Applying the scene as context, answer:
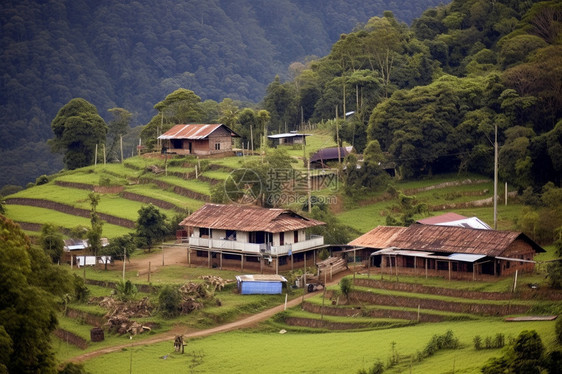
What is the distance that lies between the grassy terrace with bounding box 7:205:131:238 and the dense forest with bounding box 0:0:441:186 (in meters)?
64.7

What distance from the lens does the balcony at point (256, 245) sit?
50719mm

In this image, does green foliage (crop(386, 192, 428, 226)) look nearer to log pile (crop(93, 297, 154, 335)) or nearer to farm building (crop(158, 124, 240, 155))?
log pile (crop(93, 297, 154, 335))

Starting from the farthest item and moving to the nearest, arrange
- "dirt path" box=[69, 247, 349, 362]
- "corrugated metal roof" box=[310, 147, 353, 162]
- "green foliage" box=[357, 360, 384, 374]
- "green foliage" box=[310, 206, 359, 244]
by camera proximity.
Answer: "corrugated metal roof" box=[310, 147, 353, 162] → "green foliage" box=[310, 206, 359, 244] → "dirt path" box=[69, 247, 349, 362] → "green foliage" box=[357, 360, 384, 374]

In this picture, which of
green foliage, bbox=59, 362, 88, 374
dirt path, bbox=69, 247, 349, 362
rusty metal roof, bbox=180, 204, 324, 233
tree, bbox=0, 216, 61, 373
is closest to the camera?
tree, bbox=0, 216, 61, 373

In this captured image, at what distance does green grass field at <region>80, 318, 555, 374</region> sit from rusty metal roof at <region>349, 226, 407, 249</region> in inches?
398

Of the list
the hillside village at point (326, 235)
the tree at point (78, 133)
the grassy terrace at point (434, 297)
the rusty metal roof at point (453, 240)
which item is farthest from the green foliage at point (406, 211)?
the tree at point (78, 133)

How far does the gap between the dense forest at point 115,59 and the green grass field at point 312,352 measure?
96.7m

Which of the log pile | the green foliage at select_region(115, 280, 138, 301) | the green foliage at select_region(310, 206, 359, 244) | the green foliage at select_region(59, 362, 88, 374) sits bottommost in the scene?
the green foliage at select_region(59, 362, 88, 374)

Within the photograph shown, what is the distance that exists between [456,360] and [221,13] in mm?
170619

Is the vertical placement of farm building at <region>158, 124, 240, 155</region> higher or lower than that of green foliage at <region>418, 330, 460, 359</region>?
higher

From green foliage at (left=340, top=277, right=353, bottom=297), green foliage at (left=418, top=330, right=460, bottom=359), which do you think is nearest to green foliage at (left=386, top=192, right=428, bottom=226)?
green foliage at (left=340, top=277, right=353, bottom=297)

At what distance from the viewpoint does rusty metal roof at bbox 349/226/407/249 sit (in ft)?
163

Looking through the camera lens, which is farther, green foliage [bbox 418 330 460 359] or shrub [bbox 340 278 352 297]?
shrub [bbox 340 278 352 297]

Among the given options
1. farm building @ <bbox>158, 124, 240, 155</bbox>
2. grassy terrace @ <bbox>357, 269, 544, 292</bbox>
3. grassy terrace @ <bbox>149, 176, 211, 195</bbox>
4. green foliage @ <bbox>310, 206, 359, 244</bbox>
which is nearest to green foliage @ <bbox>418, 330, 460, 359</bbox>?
grassy terrace @ <bbox>357, 269, 544, 292</bbox>
